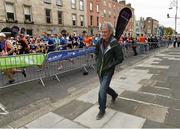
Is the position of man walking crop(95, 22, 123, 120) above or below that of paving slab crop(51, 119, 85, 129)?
above

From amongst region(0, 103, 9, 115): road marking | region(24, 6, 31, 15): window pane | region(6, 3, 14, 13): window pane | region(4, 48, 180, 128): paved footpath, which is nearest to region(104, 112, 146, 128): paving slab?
region(4, 48, 180, 128): paved footpath

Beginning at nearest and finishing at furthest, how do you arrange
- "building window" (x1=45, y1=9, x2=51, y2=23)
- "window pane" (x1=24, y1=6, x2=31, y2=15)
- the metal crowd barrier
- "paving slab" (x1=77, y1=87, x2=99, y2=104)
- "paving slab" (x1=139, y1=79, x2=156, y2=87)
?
"paving slab" (x1=77, y1=87, x2=99, y2=104) < the metal crowd barrier < "paving slab" (x1=139, y1=79, x2=156, y2=87) < "window pane" (x1=24, y1=6, x2=31, y2=15) < "building window" (x1=45, y1=9, x2=51, y2=23)

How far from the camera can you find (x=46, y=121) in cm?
370

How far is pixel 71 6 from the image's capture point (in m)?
28.9

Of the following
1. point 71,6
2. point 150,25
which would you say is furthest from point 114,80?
point 150,25

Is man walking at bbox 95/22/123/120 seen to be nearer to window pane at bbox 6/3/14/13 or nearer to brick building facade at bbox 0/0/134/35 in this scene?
brick building facade at bbox 0/0/134/35

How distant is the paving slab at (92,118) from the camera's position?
3.52 meters

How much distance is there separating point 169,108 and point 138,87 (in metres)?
1.74

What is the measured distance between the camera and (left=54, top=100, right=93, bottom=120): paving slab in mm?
3956

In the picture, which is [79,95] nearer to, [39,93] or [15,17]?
[39,93]

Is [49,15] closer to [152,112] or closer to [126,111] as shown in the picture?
[126,111]

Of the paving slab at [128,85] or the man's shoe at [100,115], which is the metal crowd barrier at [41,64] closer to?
the paving slab at [128,85]

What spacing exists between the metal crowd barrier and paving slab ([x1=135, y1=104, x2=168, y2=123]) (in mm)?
3509

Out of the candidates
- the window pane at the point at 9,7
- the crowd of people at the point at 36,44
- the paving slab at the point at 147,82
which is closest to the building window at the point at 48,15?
the window pane at the point at 9,7
